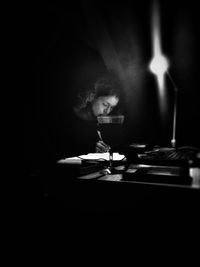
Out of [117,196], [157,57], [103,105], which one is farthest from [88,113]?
[117,196]

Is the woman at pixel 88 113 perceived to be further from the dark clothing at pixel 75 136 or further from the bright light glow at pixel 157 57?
the bright light glow at pixel 157 57

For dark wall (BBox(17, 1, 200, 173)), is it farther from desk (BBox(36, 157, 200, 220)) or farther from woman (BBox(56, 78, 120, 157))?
desk (BBox(36, 157, 200, 220))

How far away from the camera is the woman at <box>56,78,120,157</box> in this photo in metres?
3.06

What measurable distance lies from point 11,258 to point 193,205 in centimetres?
113

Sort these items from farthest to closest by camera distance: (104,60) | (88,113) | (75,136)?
(104,60)
(88,113)
(75,136)

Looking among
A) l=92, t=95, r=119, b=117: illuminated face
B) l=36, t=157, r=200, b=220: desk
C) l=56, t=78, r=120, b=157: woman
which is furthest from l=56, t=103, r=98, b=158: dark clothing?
l=36, t=157, r=200, b=220: desk

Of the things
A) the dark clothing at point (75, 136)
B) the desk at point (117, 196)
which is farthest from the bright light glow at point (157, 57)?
the desk at point (117, 196)

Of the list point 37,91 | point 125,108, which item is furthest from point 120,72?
point 37,91

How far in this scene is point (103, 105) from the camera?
3.32m

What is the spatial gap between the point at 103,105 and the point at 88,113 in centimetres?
27

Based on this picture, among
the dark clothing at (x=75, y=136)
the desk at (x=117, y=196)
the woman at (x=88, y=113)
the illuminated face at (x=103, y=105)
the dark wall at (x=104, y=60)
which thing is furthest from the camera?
the illuminated face at (x=103, y=105)

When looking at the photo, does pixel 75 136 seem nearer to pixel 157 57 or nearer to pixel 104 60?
pixel 104 60

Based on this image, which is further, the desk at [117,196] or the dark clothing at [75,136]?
the dark clothing at [75,136]

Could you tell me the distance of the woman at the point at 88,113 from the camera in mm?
3064
